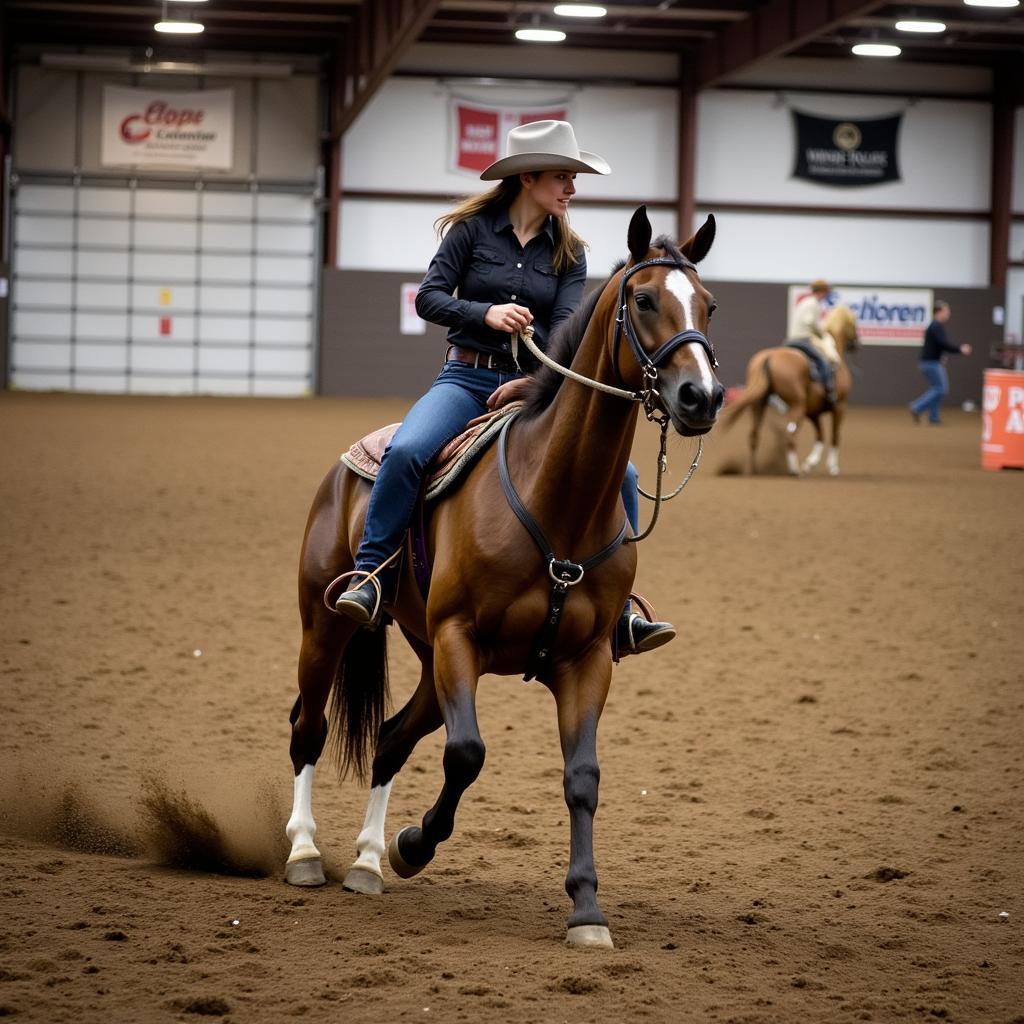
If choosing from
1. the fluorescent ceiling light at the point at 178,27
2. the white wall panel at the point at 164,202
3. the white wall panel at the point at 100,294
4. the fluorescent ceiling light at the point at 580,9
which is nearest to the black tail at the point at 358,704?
the fluorescent ceiling light at the point at 178,27

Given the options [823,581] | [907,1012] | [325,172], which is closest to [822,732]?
[907,1012]

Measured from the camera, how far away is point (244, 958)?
12.3 ft

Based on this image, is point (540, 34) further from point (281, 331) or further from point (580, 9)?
point (281, 331)

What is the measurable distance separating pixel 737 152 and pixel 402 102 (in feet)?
25.8

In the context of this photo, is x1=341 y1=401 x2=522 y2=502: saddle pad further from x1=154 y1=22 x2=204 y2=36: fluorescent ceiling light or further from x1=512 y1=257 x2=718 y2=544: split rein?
x1=154 y1=22 x2=204 y2=36: fluorescent ceiling light

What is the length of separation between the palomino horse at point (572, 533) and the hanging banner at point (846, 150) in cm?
3157

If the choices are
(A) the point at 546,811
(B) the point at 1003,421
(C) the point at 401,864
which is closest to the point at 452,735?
(C) the point at 401,864

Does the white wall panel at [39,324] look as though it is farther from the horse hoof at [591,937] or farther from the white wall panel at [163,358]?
the horse hoof at [591,937]

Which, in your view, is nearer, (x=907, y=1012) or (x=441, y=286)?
(x=907, y=1012)

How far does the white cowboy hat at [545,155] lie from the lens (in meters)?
4.51

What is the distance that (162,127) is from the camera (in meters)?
32.4

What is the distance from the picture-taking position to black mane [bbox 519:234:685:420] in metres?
4.16

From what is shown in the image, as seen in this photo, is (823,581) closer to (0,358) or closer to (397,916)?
(397,916)

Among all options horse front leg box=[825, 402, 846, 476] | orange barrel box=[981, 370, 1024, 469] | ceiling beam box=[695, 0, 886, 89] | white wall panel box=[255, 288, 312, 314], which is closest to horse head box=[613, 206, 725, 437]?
horse front leg box=[825, 402, 846, 476]
